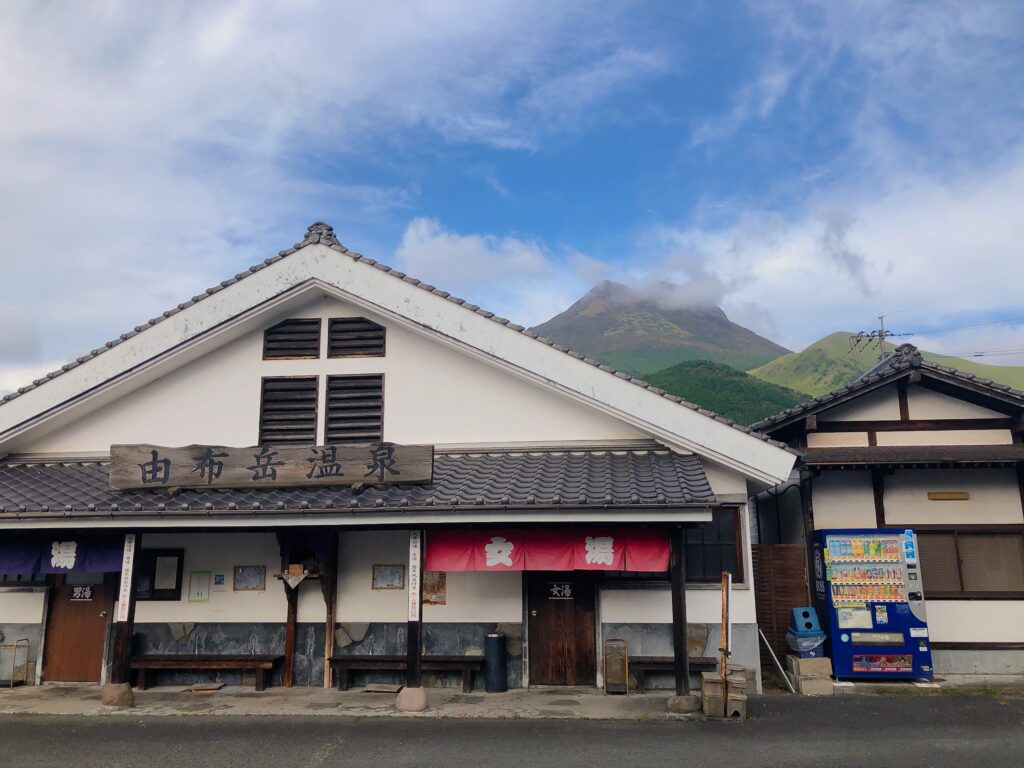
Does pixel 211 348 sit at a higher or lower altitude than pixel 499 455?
higher

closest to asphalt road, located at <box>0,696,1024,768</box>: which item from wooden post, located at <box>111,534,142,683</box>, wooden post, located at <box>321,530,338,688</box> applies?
wooden post, located at <box>111,534,142,683</box>

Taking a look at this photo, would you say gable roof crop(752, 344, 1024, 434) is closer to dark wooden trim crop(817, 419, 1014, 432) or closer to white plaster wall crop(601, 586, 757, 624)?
dark wooden trim crop(817, 419, 1014, 432)

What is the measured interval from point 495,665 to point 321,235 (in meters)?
Answer: 7.19

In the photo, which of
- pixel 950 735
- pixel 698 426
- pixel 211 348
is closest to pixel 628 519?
pixel 698 426

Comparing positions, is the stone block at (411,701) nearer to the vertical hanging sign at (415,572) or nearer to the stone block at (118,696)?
A: the vertical hanging sign at (415,572)

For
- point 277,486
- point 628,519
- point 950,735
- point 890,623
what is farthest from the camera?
point 890,623

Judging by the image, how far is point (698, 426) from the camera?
10.6m

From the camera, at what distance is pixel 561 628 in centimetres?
1073

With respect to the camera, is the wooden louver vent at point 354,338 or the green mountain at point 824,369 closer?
the wooden louver vent at point 354,338

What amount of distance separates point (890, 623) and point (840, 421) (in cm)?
317

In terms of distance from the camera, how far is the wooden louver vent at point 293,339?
Result: 1193cm

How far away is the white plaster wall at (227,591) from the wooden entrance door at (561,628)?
3.27m

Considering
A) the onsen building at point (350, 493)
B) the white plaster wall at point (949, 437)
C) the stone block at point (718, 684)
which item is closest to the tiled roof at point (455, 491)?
the onsen building at point (350, 493)

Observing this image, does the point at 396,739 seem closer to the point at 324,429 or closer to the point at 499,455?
the point at 499,455
